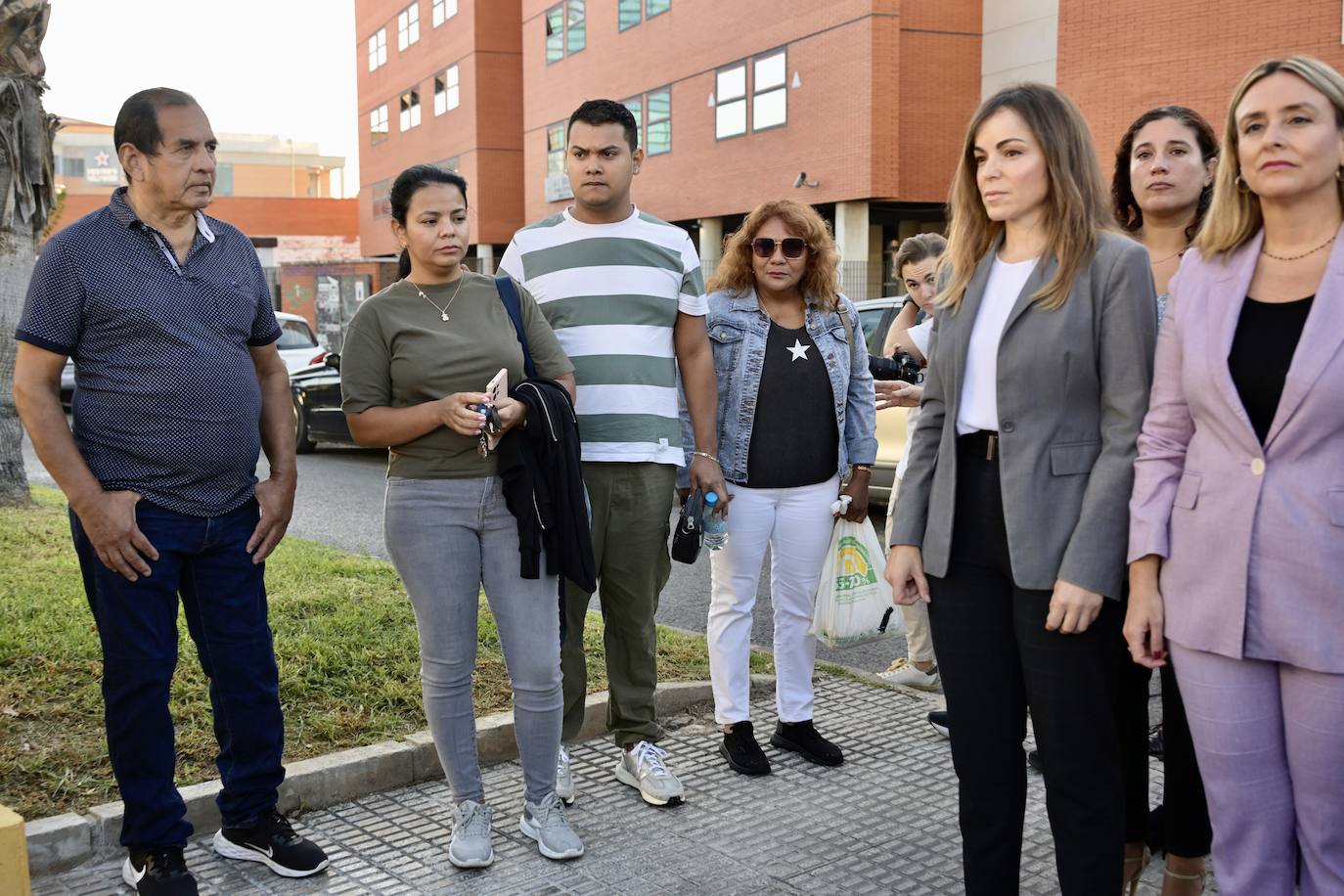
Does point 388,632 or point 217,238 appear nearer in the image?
point 217,238

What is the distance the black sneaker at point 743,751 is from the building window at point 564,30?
31.1 meters

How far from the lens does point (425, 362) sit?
377cm

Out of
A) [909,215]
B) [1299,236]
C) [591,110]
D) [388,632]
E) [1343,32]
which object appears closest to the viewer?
[1299,236]

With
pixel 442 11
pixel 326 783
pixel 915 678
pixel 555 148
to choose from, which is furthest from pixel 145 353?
pixel 442 11

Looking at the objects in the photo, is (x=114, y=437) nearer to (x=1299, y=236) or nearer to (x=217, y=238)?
(x=217, y=238)

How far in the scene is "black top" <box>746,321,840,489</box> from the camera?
467 centimetres

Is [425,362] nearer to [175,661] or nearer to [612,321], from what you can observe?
[612,321]

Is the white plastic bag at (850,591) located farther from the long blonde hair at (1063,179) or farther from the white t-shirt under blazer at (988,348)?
the long blonde hair at (1063,179)

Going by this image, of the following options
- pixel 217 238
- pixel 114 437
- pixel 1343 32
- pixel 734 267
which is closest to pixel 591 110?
pixel 734 267

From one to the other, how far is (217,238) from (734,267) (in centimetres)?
194

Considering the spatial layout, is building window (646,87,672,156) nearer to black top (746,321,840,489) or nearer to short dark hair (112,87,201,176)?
black top (746,321,840,489)

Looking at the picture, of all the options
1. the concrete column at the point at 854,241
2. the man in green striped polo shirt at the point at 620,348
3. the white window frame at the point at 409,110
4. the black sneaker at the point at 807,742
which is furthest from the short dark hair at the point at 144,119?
the white window frame at the point at 409,110

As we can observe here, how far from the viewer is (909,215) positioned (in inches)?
1104

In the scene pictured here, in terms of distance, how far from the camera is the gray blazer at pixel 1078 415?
2.81 m
